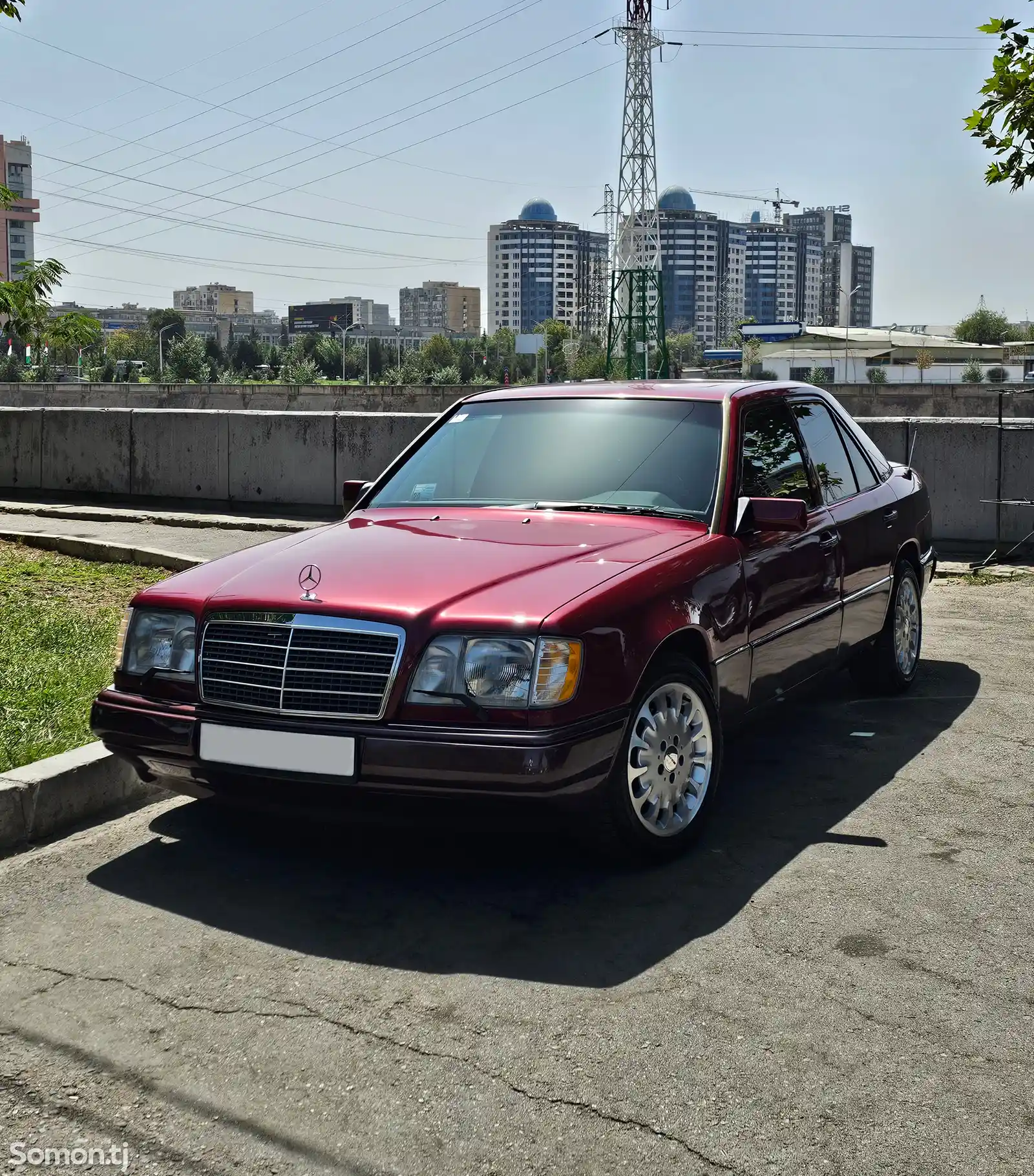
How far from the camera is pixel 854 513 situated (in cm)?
630

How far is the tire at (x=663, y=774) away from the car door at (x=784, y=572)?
0.51 meters

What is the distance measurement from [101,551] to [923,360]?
118m

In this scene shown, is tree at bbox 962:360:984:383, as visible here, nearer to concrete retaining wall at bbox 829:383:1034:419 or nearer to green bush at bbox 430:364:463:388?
green bush at bbox 430:364:463:388

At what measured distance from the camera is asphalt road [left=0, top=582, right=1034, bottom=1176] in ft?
9.09

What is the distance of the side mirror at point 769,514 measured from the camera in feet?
16.6

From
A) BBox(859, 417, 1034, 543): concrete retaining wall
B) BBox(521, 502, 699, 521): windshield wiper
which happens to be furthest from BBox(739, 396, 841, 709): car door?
BBox(859, 417, 1034, 543): concrete retaining wall

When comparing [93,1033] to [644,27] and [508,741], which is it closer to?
[508,741]

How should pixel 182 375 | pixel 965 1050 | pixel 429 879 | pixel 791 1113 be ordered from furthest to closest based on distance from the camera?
pixel 182 375, pixel 429 879, pixel 965 1050, pixel 791 1113

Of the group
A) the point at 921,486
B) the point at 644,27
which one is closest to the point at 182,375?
the point at 644,27

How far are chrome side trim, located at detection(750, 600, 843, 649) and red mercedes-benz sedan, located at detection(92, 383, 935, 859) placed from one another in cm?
1

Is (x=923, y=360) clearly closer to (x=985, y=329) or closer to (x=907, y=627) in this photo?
(x=985, y=329)

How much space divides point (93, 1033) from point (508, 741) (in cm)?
130

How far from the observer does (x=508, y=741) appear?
12.7ft

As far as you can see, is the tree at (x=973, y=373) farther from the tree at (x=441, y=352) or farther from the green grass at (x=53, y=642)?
the green grass at (x=53, y=642)
